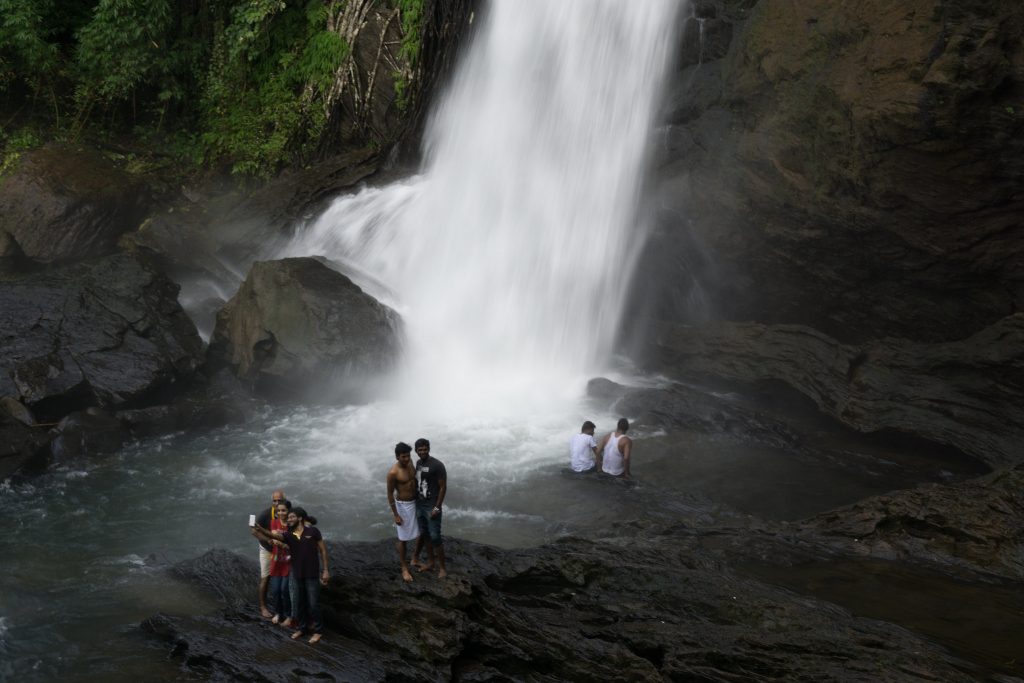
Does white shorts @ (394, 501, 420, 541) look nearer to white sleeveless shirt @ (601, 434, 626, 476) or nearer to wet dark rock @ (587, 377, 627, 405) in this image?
white sleeveless shirt @ (601, 434, 626, 476)

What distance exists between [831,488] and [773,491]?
2.75 ft

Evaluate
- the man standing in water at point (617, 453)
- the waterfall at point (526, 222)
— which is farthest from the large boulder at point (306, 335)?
the man standing in water at point (617, 453)

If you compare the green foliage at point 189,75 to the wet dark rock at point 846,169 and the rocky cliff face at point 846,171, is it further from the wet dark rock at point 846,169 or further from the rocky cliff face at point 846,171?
the wet dark rock at point 846,169

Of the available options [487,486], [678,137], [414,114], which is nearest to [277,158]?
[414,114]

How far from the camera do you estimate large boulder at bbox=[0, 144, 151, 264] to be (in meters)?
17.0

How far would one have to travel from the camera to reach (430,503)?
Result: 791cm

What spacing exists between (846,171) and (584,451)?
18.5ft

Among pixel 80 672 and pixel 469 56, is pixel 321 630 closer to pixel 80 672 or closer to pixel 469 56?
pixel 80 672

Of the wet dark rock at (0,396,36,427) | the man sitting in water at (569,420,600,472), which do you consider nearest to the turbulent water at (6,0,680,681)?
the man sitting in water at (569,420,600,472)

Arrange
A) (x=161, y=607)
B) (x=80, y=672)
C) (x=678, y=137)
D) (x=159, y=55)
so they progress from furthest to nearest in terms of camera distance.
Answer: (x=159, y=55)
(x=678, y=137)
(x=161, y=607)
(x=80, y=672)

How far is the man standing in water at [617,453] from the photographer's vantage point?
1126 centimetres

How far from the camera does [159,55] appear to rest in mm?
21297

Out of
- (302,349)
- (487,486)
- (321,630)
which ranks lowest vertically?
(321,630)

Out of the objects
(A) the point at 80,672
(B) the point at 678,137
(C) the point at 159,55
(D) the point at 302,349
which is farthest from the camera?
(C) the point at 159,55
